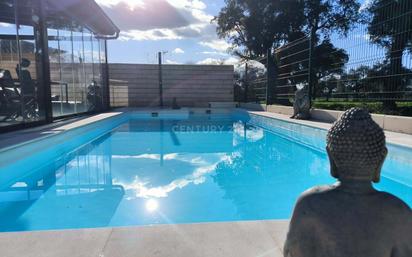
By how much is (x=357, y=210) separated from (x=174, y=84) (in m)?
13.6

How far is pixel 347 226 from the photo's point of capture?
62cm

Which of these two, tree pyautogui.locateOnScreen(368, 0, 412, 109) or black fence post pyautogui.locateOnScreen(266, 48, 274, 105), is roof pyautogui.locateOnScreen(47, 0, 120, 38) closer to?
black fence post pyautogui.locateOnScreen(266, 48, 274, 105)

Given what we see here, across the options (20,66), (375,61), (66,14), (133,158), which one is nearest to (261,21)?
(66,14)

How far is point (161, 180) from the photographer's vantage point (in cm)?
336

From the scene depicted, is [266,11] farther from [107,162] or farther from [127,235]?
[127,235]

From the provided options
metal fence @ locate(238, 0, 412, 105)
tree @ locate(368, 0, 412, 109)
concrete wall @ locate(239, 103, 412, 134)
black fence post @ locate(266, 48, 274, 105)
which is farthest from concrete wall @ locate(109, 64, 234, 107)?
tree @ locate(368, 0, 412, 109)

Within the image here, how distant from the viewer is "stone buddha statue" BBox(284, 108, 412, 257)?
2.01 ft

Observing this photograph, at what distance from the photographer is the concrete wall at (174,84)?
13.5m

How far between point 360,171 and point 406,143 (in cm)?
368

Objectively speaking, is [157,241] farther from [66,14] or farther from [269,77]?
[269,77]

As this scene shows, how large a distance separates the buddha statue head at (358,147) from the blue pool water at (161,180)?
1.79m

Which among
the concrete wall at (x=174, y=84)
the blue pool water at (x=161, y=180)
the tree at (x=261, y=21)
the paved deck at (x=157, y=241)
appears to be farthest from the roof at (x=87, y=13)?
the tree at (x=261, y=21)

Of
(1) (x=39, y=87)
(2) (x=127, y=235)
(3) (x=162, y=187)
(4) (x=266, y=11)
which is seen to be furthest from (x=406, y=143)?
(4) (x=266, y=11)

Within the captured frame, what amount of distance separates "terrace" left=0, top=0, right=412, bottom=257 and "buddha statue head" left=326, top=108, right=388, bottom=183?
0.87 meters
